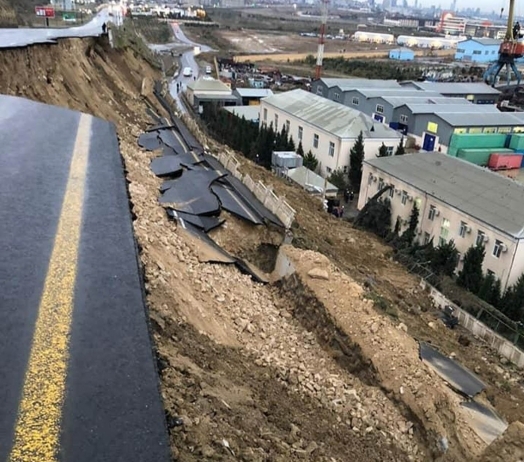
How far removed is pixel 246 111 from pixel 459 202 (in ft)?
57.2

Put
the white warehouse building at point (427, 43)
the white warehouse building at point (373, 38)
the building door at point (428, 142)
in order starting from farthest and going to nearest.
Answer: the white warehouse building at point (373, 38) < the white warehouse building at point (427, 43) < the building door at point (428, 142)

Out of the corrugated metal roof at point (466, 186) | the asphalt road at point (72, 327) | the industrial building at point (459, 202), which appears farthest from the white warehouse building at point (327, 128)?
the asphalt road at point (72, 327)

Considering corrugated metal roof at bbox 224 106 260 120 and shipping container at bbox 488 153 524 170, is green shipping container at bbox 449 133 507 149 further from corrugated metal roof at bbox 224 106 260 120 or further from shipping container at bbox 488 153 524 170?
corrugated metal roof at bbox 224 106 260 120

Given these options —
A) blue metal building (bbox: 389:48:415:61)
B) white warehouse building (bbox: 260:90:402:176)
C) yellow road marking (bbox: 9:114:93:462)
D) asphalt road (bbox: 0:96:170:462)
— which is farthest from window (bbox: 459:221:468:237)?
blue metal building (bbox: 389:48:415:61)

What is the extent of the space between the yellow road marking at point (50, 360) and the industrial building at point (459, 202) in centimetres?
1142

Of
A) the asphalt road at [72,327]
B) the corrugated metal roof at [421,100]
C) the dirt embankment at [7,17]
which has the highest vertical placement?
the dirt embankment at [7,17]

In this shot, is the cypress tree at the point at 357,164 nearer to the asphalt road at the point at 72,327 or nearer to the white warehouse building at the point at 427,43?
the asphalt road at the point at 72,327

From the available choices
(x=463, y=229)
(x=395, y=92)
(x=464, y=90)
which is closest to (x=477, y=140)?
(x=395, y=92)

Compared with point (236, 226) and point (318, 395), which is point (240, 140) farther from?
point (318, 395)

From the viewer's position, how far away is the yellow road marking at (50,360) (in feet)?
6.87

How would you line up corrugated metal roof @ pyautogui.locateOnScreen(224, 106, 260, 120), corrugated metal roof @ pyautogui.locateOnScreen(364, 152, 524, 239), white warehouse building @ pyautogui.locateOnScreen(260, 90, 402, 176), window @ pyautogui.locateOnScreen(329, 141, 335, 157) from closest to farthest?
corrugated metal roof @ pyautogui.locateOnScreen(364, 152, 524, 239), white warehouse building @ pyautogui.locateOnScreen(260, 90, 402, 176), window @ pyautogui.locateOnScreen(329, 141, 335, 157), corrugated metal roof @ pyautogui.locateOnScreen(224, 106, 260, 120)

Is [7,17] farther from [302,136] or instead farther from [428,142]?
[428,142]

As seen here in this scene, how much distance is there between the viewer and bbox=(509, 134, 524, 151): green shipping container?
25.5 metres

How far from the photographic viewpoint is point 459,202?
47.1 feet
